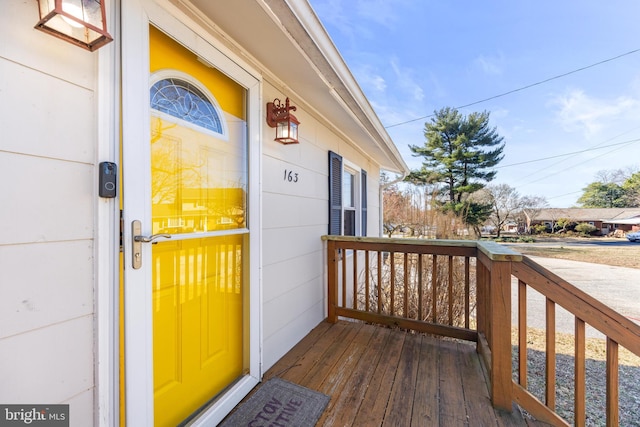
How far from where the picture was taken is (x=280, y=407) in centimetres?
165

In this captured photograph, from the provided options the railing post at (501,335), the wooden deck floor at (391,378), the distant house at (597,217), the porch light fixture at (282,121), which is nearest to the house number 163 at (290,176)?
the porch light fixture at (282,121)

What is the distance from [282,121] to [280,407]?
79.0 inches

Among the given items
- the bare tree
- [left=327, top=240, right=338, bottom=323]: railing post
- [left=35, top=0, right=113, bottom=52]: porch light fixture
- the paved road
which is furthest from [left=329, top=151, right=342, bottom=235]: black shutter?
the bare tree

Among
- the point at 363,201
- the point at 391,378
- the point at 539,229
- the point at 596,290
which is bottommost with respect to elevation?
the point at 596,290

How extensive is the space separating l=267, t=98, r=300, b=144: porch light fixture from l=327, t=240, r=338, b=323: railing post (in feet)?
4.31

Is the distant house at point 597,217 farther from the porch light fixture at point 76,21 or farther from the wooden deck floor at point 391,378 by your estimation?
the porch light fixture at point 76,21

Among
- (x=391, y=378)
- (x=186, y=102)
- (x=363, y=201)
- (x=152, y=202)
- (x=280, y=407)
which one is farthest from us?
(x=363, y=201)

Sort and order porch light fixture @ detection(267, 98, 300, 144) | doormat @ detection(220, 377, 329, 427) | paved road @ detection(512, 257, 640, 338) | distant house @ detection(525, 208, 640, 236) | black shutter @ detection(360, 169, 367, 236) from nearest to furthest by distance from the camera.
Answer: doormat @ detection(220, 377, 329, 427), porch light fixture @ detection(267, 98, 300, 144), black shutter @ detection(360, 169, 367, 236), paved road @ detection(512, 257, 640, 338), distant house @ detection(525, 208, 640, 236)

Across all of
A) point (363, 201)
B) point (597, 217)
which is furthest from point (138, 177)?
point (597, 217)

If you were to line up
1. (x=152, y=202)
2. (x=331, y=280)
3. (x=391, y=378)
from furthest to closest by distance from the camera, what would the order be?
(x=331, y=280) < (x=391, y=378) < (x=152, y=202)

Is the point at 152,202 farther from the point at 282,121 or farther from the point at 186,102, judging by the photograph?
the point at 282,121

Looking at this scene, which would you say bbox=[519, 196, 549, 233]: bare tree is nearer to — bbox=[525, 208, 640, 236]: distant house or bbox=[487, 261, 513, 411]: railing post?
bbox=[525, 208, 640, 236]: distant house

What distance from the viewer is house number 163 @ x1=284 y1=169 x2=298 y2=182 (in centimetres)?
239

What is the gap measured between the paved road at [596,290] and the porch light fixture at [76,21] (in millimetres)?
6345
